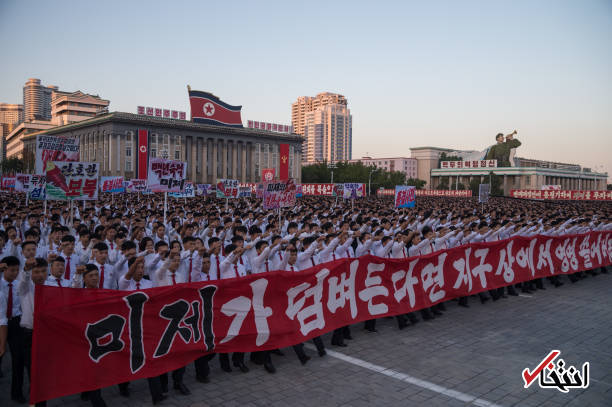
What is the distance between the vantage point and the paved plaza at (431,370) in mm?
5723

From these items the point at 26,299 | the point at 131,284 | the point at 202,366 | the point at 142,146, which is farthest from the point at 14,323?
the point at 142,146

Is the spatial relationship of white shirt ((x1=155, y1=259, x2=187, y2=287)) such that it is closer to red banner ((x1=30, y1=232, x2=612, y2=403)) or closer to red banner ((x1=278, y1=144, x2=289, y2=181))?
red banner ((x1=30, y1=232, x2=612, y2=403))

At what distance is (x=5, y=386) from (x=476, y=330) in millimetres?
7761

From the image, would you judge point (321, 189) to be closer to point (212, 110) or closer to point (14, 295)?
point (212, 110)

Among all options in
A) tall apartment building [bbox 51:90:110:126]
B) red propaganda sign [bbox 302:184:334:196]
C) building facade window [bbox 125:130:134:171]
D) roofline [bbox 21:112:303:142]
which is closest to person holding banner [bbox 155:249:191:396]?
red propaganda sign [bbox 302:184:334:196]

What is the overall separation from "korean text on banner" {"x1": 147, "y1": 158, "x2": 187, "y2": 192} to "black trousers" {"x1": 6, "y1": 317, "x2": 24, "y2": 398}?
689 cm

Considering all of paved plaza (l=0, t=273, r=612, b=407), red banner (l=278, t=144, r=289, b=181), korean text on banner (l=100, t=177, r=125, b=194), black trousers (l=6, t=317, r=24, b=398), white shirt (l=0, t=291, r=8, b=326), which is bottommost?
paved plaza (l=0, t=273, r=612, b=407)

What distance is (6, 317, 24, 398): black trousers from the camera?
5.44 m

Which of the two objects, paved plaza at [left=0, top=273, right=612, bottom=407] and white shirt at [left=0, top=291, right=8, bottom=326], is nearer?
white shirt at [left=0, top=291, right=8, bottom=326]

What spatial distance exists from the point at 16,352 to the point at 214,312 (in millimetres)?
2402

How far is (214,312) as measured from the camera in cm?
617

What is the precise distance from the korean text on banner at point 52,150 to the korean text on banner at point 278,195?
6200 millimetres

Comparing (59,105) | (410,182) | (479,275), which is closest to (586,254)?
(479,275)

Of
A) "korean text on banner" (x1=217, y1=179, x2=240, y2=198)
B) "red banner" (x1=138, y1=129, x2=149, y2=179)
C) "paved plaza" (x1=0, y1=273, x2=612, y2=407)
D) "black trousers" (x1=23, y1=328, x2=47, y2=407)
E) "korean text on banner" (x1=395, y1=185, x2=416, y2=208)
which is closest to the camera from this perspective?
"black trousers" (x1=23, y1=328, x2=47, y2=407)
